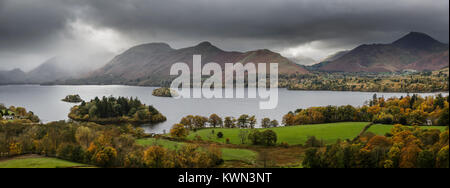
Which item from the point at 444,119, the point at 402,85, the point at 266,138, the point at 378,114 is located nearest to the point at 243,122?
the point at 266,138

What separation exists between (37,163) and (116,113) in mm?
54342

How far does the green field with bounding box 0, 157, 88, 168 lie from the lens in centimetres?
2806

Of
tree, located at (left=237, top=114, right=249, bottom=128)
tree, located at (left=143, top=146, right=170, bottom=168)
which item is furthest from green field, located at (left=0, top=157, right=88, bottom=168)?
tree, located at (left=237, top=114, right=249, bottom=128)

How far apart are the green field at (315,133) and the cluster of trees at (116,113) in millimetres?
29915

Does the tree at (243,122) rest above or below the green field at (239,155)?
above

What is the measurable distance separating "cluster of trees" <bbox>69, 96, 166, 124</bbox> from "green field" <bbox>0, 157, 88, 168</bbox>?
45583mm

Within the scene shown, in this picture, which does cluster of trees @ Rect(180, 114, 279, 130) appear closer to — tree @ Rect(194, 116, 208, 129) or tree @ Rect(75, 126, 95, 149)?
tree @ Rect(194, 116, 208, 129)

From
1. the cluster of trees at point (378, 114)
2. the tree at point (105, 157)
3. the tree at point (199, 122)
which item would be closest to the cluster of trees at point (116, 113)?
the tree at point (199, 122)

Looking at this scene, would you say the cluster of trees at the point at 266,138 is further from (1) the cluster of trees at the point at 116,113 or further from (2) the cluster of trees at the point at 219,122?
(1) the cluster of trees at the point at 116,113

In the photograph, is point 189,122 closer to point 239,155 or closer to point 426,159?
point 239,155

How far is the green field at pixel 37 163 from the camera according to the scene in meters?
28.1

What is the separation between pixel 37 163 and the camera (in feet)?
96.3
